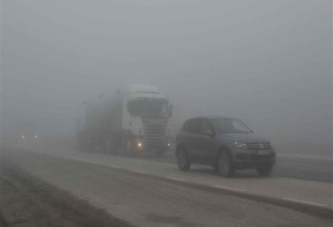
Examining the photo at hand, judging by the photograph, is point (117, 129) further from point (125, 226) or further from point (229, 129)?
point (125, 226)

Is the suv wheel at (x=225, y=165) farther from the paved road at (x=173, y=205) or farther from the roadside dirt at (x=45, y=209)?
the roadside dirt at (x=45, y=209)

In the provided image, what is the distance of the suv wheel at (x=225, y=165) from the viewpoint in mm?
16234

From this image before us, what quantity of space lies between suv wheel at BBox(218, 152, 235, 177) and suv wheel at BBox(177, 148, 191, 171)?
2.25 metres

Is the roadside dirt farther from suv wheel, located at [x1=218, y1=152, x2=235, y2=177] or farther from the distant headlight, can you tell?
the distant headlight

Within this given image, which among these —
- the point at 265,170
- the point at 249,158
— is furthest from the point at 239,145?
the point at 265,170

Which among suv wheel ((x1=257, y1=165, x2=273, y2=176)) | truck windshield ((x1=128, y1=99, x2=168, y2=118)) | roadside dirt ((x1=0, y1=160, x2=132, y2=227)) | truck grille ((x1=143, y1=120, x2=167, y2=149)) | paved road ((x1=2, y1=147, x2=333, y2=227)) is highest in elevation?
truck windshield ((x1=128, y1=99, x2=168, y2=118))

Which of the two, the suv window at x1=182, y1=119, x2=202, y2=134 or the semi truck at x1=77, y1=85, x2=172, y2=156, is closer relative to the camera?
the suv window at x1=182, y1=119, x2=202, y2=134

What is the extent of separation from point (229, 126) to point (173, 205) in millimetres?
7532

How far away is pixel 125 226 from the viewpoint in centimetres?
856

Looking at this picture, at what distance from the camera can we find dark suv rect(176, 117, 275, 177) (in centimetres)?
1611

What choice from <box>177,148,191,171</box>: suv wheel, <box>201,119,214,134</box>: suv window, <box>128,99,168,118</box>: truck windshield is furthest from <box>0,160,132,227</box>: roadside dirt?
<box>128,99,168,118</box>: truck windshield

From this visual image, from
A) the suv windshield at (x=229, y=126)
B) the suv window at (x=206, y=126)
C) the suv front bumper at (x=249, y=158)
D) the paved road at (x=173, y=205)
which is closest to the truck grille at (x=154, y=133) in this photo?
the suv window at (x=206, y=126)

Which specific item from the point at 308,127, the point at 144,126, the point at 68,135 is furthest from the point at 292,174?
the point at 68,135

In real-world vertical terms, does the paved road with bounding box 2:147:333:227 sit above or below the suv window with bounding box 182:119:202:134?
below
